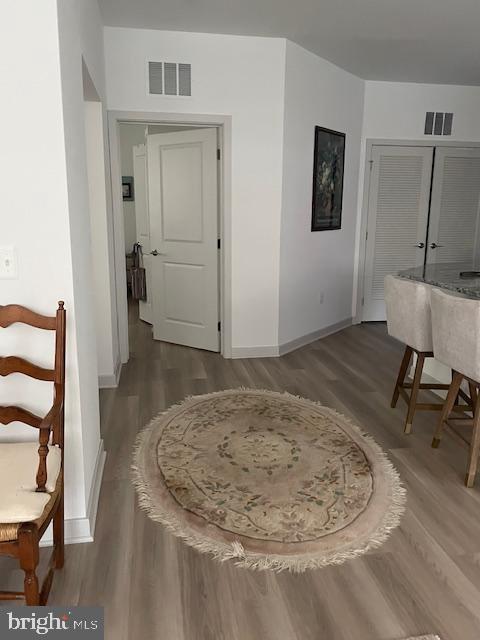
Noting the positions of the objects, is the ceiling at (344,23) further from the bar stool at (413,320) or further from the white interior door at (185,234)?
the bar stool at (413,320)

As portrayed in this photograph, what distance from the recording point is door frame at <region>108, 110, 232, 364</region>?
4059mm

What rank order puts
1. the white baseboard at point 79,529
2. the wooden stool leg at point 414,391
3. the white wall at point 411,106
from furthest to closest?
the white wall at point 411,106
the wooden stool leg at point 414,391
the white baseboard at point 79,529

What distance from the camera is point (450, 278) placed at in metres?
3.22

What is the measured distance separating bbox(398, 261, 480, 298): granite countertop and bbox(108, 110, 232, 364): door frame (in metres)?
1.63

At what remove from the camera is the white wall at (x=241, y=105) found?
401 cm

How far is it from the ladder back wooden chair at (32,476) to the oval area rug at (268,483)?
0.66 metres

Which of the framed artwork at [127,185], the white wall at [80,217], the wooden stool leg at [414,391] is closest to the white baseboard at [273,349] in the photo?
the wooden stool leg at [414,391]

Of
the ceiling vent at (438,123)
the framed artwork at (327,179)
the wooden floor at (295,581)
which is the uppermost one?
the ceiling vent at (438,123)

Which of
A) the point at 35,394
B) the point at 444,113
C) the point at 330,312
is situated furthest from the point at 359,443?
the point at 444,113

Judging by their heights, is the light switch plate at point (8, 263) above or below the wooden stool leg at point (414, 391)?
above

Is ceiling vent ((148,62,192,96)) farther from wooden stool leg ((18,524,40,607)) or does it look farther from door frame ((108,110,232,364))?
wooden stool leg ((18,524,40,607))

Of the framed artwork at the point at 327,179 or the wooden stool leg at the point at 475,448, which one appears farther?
the framed artwork at the point at 327,179

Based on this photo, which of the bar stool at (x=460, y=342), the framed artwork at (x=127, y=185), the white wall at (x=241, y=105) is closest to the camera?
the bar stool at (x=460, y=342)

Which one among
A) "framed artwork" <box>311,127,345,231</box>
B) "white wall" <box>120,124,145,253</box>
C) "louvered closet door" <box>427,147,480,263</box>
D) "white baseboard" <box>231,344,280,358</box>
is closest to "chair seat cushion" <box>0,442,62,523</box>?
"white baseboard" <box>231,344,280,358</box>
